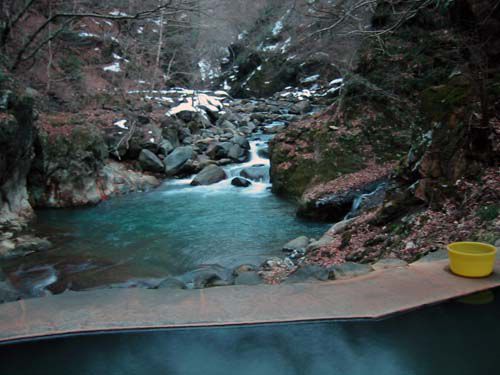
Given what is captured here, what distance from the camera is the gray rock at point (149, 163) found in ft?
52.5

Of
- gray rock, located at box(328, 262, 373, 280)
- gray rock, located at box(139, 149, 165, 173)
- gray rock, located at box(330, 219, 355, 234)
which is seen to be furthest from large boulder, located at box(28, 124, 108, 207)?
gray rock, located at box(328, 262, 373, 280)

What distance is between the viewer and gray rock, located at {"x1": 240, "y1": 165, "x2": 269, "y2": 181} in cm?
1493

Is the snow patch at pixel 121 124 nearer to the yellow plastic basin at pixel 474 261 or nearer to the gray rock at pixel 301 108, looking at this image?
the gray rock at pixel 301 108

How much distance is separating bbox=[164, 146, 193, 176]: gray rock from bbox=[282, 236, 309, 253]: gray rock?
8.43 meters

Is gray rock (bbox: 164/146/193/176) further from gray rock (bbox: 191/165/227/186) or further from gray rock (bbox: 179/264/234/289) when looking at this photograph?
gray rock (bbox: 179/264/234/289)

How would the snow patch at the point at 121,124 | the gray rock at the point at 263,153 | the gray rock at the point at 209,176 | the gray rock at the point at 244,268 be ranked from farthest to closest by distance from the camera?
the gray rock at the point at 263,153 → the snow patch at the point at 121,124 → the gray rock at the point at 209,176 → the gray rock at the point at 244,268

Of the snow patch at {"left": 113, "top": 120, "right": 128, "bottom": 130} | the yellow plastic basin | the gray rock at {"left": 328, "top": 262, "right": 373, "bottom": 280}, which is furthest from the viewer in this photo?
the snow patch at {"left": 113, "top": 120, "right": 128, "bottom": 130}

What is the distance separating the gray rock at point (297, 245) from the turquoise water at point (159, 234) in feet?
0.73

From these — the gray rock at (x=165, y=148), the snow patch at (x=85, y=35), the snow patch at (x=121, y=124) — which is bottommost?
the gray rock at (x=165, y=148)

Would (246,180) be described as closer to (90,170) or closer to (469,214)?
(90,170)

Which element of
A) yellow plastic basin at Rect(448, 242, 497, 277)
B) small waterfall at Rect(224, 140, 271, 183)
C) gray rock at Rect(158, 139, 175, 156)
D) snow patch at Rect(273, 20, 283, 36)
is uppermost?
snow patch at Rect(273, 20, 283, 36)

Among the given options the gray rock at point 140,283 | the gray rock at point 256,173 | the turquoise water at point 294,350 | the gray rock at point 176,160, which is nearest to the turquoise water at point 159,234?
the gray rock at point 140,283

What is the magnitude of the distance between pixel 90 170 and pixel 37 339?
10518 mm

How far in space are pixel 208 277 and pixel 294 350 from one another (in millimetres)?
3090
